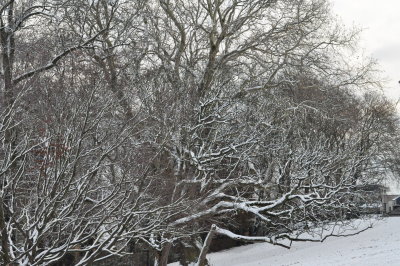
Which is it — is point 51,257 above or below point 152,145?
below

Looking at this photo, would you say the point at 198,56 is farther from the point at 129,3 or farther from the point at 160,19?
the point at 129,3

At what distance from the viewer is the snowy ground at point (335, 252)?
575 inches

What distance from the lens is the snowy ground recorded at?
14598 mm

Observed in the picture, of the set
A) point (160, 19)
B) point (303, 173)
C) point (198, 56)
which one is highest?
point (160, 19)

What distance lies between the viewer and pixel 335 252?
18625 mm

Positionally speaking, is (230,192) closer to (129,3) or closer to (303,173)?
(303,173)

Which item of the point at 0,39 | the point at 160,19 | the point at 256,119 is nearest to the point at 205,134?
the point at 256,119

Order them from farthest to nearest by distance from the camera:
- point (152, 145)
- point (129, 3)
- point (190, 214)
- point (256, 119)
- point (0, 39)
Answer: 1. point (256, 119)
2. point (129, 3)
3. point (190, 214)
4. point (152, 145)
5. point (0, 39)

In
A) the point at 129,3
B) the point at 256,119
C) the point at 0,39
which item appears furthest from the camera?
the point at 256,119

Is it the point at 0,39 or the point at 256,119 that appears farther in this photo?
the point at 256,119

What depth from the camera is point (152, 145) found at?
10.4 metres

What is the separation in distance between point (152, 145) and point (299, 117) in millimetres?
8214

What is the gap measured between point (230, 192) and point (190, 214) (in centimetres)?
520

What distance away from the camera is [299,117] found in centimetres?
1719
